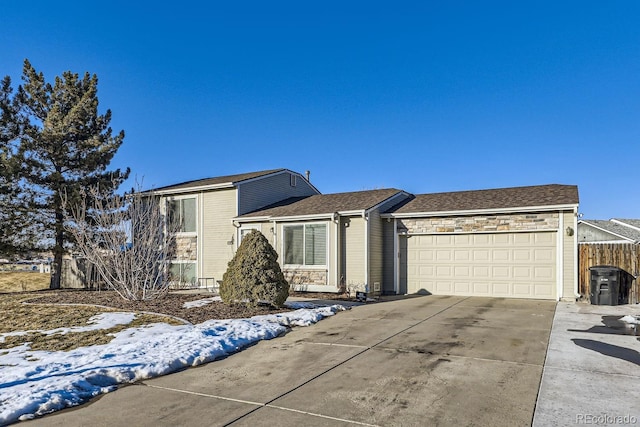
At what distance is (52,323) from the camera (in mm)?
8953

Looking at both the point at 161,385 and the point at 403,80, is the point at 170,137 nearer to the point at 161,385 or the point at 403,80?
the point at 403,80

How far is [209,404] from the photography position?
4254mm

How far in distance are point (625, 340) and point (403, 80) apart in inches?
547

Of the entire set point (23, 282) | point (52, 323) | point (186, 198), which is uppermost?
point (186, 198)

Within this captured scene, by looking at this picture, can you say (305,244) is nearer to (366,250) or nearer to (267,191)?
(366,250)

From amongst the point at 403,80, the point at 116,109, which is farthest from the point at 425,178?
the point at 116,109

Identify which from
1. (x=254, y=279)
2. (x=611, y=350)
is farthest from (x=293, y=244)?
(x=611, y=350)

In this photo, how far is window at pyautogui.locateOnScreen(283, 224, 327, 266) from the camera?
47.1 ft

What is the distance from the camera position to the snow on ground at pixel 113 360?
4293 millimetres

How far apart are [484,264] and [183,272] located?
11716mm

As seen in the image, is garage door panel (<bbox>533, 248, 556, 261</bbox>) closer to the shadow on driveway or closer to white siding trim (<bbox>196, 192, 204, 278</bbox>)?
the shadow on driveway

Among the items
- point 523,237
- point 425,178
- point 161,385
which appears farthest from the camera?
point 425,178

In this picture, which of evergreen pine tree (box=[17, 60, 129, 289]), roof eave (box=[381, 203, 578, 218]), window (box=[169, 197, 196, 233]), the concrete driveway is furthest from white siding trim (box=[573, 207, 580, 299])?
evergreen pine tree (box=[17, 60, 129, 289])

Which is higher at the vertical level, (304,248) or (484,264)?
(304,248)
